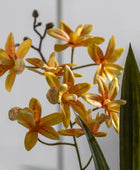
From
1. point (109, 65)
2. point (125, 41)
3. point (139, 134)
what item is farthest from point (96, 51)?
point (125, 41)

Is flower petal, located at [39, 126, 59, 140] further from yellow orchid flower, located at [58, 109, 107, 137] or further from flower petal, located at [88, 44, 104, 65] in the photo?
flower petal, located at [88, 44, 104, 65]

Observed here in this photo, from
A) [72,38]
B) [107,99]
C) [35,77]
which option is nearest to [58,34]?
[72,38]

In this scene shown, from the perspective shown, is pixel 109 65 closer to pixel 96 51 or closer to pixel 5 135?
pixel 96 51

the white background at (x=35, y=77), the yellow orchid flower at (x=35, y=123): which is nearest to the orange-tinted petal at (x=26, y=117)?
the yellow orchid flower at (x=35, y=123)

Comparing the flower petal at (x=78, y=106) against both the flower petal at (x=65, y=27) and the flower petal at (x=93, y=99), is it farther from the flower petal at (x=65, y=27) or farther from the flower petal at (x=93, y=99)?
the flower petal at (x=65, y=27)

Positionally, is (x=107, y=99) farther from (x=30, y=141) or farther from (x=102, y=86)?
(x=30, y=141)

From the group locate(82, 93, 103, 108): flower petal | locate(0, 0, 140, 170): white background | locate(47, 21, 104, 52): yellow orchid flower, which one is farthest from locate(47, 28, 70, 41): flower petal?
locate(0, 0, 140, 170): white background
